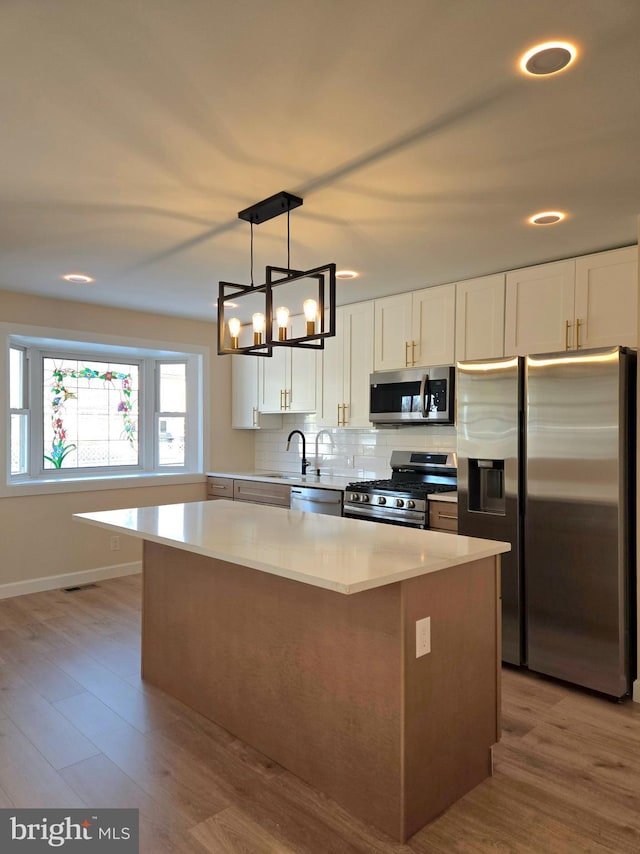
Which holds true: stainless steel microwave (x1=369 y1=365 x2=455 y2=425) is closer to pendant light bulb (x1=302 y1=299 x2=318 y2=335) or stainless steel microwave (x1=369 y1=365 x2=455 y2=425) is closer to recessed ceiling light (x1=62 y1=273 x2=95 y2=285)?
pendant light bulb (x1=302 y1=299 x2=318 y2=335)

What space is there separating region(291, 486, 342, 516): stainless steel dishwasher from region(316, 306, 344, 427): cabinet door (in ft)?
2.05

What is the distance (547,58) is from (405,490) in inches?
111

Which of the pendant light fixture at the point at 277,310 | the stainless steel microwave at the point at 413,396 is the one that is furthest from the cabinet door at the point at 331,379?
the pendant light fixture at the point at 277,310

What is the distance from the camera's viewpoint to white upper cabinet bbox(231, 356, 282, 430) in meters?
5.78

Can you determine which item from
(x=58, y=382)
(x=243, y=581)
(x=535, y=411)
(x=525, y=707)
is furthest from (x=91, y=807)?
(x=58, y=382)

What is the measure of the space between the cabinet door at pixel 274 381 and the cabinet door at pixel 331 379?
1.57ft

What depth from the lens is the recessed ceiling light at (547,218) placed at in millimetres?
2859

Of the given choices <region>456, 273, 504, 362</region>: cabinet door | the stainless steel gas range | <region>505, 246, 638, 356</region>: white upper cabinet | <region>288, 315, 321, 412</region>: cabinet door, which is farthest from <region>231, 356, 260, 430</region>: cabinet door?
<region>505, 246, 638, 356</region>: white upper cabinet

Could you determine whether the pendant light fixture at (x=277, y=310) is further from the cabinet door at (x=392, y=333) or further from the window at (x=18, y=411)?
the window at (x=18, y=411)

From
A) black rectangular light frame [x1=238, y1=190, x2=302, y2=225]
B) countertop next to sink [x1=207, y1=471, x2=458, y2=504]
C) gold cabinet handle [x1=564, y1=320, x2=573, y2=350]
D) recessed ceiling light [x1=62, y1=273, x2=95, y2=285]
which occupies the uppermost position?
recessed ceiling light [x1=62, y1=273, x2=95, y2=285]

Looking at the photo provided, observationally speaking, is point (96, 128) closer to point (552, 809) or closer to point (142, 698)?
point (142, 698)

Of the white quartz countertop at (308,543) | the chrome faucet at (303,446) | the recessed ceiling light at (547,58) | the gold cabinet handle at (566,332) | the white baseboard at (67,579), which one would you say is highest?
the recessed ceiling light at (547,58)

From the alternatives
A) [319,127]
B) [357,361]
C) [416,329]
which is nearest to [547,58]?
[319,127]

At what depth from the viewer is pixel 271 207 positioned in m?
2.77
